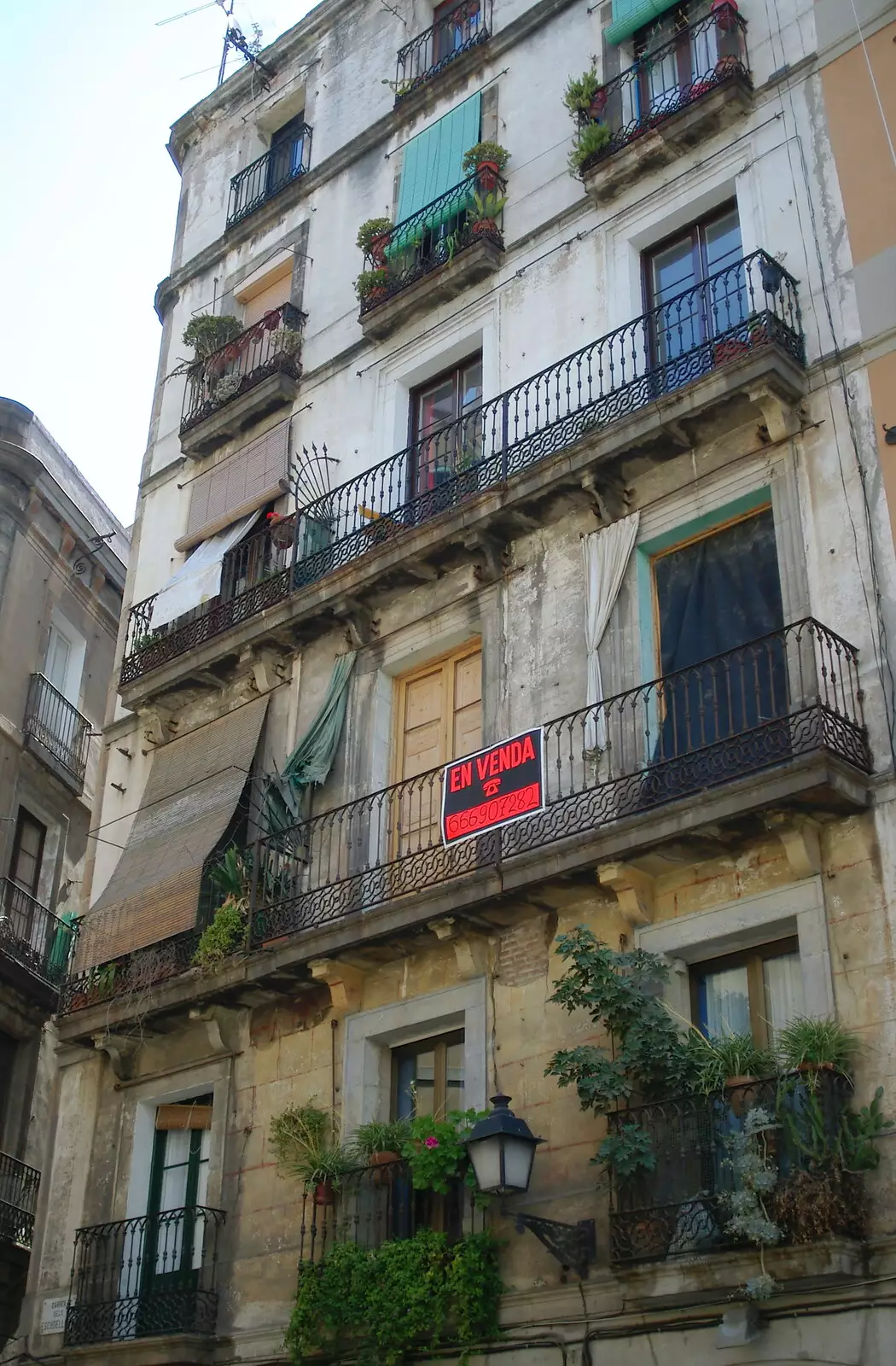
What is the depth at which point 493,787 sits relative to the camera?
1349 cm

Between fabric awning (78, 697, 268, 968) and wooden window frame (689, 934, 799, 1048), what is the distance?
5474 millimetres

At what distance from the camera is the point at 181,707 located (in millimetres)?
18125

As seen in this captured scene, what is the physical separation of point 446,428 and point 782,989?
23.1 feet

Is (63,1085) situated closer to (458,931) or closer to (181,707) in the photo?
(181,707)

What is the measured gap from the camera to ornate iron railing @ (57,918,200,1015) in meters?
15.7

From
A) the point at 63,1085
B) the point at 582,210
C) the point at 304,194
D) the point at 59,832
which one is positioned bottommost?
the point at 63,1085

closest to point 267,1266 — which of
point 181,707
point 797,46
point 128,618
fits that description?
point 181,707

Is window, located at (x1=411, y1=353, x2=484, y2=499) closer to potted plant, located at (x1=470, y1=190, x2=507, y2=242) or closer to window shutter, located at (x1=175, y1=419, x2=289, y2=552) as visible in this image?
potted plant, located at (x1=470, y1=190, x2=507, y2=242)

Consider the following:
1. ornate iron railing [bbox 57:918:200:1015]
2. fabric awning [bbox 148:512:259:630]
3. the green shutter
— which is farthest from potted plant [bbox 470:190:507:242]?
ornate iron railing [bbox 57:918:200:1015]

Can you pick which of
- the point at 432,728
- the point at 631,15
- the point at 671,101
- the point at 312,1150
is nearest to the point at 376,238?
the point at 631,15

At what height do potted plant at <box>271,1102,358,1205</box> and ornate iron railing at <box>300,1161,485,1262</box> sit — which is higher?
potted plant at <box>271,1102,358,1205</box>

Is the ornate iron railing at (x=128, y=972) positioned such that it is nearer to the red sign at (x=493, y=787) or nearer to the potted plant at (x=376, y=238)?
the red sign at (x=493, y=787)

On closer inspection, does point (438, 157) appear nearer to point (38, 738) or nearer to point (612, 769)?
point (612, 769)

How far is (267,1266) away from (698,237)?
10003mm
